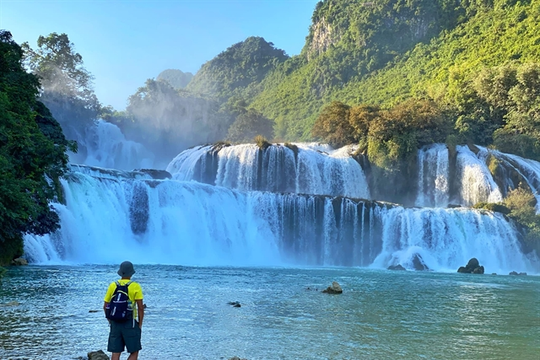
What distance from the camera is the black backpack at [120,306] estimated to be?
5453mm

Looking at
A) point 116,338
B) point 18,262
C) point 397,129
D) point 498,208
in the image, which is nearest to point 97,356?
point 116,338

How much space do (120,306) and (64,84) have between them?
60.0 meters

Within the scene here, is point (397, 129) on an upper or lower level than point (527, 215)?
upper

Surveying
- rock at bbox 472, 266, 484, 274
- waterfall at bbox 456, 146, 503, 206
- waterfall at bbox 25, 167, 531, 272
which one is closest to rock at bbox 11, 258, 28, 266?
waterfall at bbox 25, 167, 531, 272

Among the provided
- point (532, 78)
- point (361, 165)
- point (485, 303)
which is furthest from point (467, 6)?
point (485, 303)

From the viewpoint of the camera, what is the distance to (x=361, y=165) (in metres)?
42.4

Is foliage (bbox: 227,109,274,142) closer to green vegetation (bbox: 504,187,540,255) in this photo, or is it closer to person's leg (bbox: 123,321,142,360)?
green vegetation (bbox: 504,187,540,255)

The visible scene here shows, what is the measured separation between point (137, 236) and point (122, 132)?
44.6 metres

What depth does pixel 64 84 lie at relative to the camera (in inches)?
2368

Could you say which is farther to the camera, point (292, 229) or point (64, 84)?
point (64, 84)

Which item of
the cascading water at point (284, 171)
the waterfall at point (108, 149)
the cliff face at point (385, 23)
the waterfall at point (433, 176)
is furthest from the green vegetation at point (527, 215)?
the cliff face at point (385, 23)

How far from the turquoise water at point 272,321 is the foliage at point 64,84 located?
152 ft

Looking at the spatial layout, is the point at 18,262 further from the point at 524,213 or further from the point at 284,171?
the point at 524,213

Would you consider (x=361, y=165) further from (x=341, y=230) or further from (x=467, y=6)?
(x=467, y=6)
